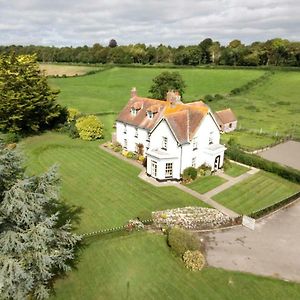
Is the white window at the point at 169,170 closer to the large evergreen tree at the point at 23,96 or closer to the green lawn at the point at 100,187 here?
the green lawn at the point at 100,187

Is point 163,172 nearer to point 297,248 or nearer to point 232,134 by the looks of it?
point 297,248

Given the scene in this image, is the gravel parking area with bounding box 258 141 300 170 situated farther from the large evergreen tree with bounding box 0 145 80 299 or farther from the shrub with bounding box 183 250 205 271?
the large evergreen tree with bounding box 0 145 80 299

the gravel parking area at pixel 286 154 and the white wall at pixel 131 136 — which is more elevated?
the white wall at pixel 131 136

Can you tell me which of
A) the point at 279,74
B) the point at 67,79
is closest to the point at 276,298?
the point at 279,74

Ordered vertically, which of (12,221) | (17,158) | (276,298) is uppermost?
(17,158)

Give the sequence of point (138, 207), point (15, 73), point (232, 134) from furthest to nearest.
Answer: point (232, 134)
point (15, 73)
point (138, 207)

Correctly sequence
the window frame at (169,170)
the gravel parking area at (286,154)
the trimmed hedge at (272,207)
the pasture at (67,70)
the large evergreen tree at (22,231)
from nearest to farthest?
the large evergreen tree at (22,231) < the trimmed hedge at (272,207) < the window frame at (169,170) < the gravel parking area at (286,154) < the pasture at (67,70)

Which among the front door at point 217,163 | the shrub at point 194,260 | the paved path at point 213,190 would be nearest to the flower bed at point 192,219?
the paved path at point 213,190
